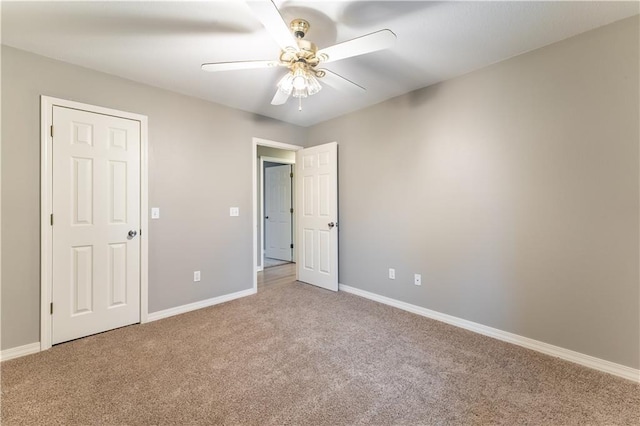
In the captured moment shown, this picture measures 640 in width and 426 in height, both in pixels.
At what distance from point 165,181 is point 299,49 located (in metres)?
2.08

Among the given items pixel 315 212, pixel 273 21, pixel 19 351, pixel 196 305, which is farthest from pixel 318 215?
pixel 19 351

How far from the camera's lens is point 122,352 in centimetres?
218

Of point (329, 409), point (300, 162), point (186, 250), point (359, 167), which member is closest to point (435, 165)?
point (359, 167)

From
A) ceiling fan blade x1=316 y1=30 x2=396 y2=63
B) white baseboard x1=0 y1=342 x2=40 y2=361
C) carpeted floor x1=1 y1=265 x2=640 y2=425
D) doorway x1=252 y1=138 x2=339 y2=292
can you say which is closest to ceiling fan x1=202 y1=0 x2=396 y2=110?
ceiling fan blade x1=316 y1=30 x2=396 y2=63

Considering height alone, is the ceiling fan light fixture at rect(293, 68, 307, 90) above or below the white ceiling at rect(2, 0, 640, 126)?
below

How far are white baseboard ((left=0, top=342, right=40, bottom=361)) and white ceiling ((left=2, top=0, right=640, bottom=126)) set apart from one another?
236 centimetres

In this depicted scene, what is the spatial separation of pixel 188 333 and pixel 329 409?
159 cm

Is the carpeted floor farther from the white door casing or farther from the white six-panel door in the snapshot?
the white door casing

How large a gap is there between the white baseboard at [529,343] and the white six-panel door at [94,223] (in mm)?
2814

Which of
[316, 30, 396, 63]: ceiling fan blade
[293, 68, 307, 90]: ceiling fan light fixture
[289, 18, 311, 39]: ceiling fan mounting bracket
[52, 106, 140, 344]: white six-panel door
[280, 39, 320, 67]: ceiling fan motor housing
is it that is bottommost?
[52, 106, 140, 344]: white six-panel door

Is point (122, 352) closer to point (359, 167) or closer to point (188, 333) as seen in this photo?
point (188, 333)

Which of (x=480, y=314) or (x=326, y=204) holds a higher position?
(x=326, y=204)

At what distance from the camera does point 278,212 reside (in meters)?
6.02

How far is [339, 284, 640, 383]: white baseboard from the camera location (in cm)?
185
